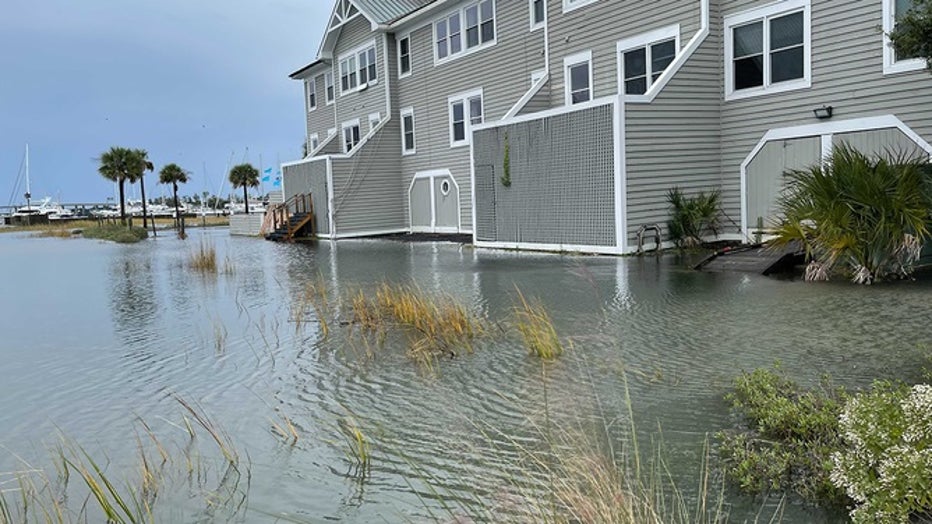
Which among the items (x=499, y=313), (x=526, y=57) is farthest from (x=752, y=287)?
(x=526, y=57)

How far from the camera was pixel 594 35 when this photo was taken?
20156mm

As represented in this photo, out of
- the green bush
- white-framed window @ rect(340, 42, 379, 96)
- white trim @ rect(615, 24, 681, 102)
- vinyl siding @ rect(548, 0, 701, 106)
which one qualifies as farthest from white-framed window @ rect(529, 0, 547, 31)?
the green bush

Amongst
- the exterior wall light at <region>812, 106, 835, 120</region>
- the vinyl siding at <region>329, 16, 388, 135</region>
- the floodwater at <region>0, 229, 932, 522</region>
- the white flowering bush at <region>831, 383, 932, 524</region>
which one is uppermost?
the vinyl siding at <region>329, 16, 388, 135</region>

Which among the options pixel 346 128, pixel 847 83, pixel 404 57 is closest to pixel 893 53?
pixel 847 83

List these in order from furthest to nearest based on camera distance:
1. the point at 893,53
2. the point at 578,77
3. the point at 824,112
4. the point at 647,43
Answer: the point at 578,77, the point at 647,43, the point at 824,112, the point at 893,53

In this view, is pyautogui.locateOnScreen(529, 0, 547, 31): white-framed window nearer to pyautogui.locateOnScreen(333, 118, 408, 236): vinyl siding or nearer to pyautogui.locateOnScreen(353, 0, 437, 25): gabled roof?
pyautogui.locateOnScreen(353, 0, 437, 25): gabled roof

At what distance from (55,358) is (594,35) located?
15.6 meters

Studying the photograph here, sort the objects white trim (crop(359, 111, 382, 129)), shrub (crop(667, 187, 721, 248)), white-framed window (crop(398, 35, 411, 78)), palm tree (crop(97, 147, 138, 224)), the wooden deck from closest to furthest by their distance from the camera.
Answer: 1. the wooden deck
2. shrub (crop(667, 187, 721, 248))
3. white-framed window (crop(398, 35, 411, 78))
4. white trim (crop(359, 111, 382, 129))
5. palm tree (crop(97, 147, 138, 224))

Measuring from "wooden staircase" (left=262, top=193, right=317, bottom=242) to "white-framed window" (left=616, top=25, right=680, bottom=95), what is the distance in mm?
16590

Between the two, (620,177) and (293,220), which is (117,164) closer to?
(293,220)

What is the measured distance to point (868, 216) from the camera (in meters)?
11.3

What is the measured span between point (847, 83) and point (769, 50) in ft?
6.86

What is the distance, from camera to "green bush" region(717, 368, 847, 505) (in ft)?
13.7

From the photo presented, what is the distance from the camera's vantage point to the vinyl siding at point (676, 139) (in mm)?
16750
